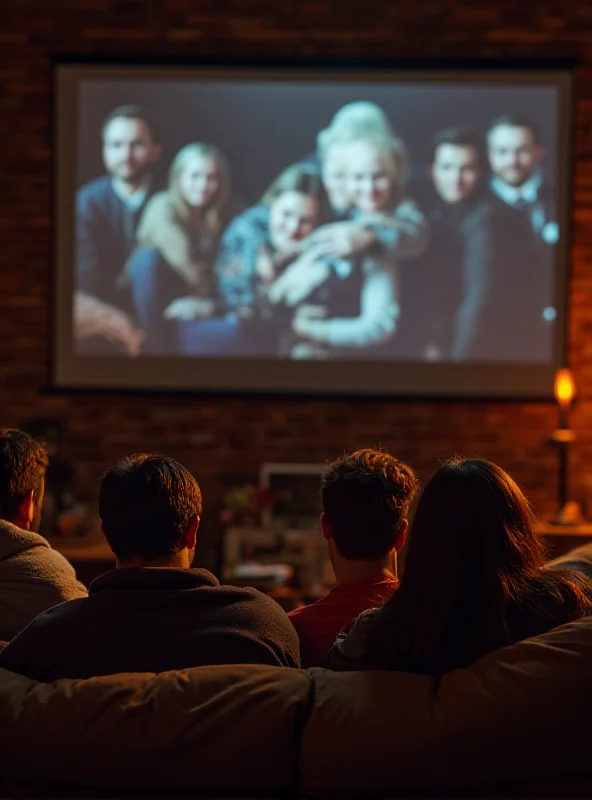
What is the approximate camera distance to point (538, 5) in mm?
4828

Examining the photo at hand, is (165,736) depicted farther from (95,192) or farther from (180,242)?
(95,192)

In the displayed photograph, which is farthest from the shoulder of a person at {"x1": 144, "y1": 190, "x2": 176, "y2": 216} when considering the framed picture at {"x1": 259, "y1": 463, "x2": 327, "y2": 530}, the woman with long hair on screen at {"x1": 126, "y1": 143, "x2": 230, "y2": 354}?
the framed picture at {"x1": 259, "y1": 463, "x2": 327, "y2": 530}

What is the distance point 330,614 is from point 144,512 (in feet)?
1.21

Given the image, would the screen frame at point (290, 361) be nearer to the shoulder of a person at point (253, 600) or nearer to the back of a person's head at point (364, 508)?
the back of a person's head at point (364, 508)

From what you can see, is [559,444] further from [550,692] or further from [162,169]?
[550,692]

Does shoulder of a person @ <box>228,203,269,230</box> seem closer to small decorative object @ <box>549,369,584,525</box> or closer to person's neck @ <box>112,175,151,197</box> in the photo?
person's neck @ <box>112,175,151,197</box>

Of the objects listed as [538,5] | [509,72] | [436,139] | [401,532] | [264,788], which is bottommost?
[264,788]

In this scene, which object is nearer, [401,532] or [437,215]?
[401,532]

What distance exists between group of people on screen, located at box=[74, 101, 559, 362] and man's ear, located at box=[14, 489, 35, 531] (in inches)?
106

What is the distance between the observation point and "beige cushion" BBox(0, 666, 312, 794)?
137 cm

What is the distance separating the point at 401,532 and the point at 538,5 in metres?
3.66

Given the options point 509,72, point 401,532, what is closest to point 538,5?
point 509,72

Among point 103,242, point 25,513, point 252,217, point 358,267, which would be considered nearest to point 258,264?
point 252,217

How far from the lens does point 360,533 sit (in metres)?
1.88
